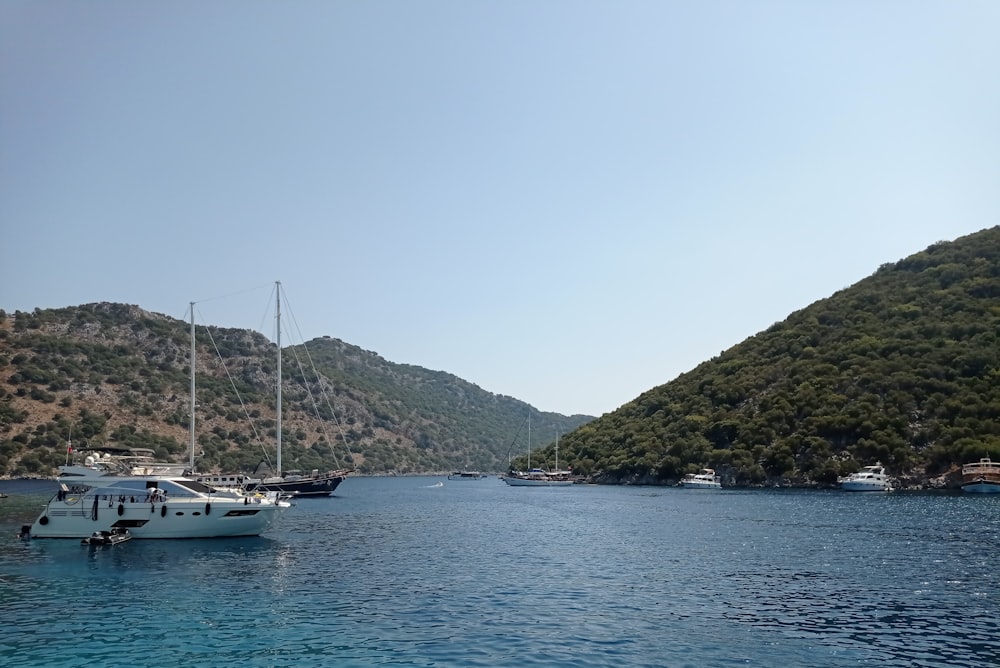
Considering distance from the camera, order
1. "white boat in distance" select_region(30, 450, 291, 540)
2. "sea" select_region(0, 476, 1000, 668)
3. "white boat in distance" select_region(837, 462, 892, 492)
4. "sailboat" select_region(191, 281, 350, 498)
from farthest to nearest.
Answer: "white boat in distance" select_region(837, 462, 892, 492)
"sailboat" select_region(191, 281, 350, 498)
"white boat in distance" select_region(30, 450, 291, 540)
"sea" select_region(0, 476, 1000, 668)

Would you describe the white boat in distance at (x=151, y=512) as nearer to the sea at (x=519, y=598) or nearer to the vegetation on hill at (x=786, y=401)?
the sea at (x=519, y=598)

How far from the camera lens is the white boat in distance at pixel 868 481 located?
109 m

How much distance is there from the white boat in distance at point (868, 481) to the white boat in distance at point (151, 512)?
8869 centimetres

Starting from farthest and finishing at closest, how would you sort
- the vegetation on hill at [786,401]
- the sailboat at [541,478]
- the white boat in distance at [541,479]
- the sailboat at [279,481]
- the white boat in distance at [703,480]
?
the sailboat at [541,478] < the white boat in distance at [541,479] < the white boat in distance at [703,480] < the vegetation on hill at [786,401] < the sailboat at [279,481]

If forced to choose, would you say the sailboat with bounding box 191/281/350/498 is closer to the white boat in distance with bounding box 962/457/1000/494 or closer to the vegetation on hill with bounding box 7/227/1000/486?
the vegetation on hill with bounding box 7/227/1000/486

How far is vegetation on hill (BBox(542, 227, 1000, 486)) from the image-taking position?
11638cm

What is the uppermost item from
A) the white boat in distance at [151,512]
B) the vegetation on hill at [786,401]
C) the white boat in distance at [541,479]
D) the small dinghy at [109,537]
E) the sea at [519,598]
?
the vegetation on hill at [786,401]

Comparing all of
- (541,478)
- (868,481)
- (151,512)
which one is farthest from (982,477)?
(151,512)

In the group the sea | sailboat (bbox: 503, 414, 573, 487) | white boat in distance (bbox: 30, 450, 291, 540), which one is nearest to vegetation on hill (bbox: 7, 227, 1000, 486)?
sailboat (bbox: 503, 414, 573, 487)

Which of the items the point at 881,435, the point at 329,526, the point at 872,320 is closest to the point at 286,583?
the point at 329,526

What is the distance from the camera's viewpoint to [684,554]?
48281 millimetres

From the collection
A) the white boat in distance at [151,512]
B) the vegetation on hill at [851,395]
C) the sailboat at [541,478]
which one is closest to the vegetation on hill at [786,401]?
the vegetation on hill at [851,395]

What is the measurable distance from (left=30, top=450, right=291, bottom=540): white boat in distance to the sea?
50.1 inches

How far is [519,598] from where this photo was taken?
109ft
